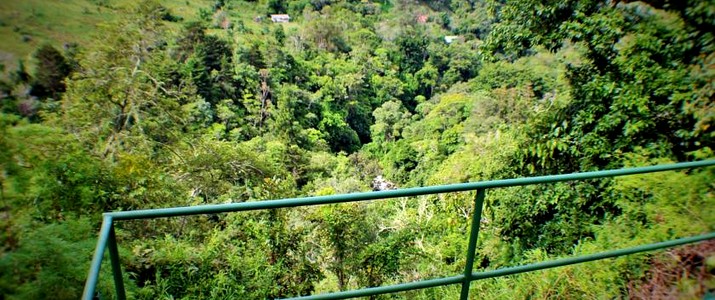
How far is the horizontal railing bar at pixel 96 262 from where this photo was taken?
844 mm

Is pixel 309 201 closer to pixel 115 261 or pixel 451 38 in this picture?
pixel 115 261

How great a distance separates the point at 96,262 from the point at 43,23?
33.9 m

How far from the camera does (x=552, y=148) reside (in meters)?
5.64

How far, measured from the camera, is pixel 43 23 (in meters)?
27.5

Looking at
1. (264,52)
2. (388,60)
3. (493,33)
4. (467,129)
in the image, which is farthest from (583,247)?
(388,60)

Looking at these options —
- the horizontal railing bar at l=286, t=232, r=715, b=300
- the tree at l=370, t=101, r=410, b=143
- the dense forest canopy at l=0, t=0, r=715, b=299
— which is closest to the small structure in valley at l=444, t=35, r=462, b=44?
the tree at l=370, t=101, r=410, b=143

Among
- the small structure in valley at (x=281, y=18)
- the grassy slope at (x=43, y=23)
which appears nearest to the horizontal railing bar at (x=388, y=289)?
the grassy slope at (x=43, y=23)

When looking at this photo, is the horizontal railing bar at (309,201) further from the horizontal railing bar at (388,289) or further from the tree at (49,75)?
the tree at (49,75)

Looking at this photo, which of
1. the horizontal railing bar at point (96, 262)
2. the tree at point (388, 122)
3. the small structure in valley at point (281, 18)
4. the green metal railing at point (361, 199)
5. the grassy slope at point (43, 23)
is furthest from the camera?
the small structure in valley at point (281, 18)

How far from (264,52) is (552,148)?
35873 millimetres

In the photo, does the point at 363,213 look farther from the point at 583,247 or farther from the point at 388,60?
the point at 388,60

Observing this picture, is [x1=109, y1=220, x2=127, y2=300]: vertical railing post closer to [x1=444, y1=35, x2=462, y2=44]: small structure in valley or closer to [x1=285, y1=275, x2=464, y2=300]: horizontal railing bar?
[x1=285, y1=275, x2=464, y2=300]: horizontal railing bar

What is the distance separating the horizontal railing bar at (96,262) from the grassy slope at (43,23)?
24.0 meters

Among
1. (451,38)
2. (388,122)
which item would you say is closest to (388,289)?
(388,122)
